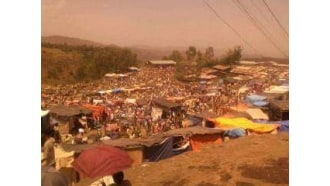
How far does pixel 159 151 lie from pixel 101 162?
0.50 meters

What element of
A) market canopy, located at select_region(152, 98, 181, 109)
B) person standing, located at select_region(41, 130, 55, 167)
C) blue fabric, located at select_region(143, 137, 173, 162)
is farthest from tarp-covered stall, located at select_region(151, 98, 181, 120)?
person standing, located at select_region(41, 130, 55, 167)

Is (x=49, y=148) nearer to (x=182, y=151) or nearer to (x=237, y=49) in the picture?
(x=182, y=151)

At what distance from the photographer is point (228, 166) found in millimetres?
4031

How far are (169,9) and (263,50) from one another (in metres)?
0.97

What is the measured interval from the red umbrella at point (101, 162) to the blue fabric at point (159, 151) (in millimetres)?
173


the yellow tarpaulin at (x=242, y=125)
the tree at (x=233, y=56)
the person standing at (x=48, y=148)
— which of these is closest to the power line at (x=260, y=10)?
the tree at (x=233, y=56)

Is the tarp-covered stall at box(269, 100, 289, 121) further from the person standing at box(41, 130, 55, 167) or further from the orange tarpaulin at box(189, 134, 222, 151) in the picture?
the person standing at box(41, 130, 55, 167)

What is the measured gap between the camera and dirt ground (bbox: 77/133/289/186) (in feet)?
12.5

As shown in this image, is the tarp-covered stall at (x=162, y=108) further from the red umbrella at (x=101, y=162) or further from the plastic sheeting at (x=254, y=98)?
the plastic sheeting at (x=254, y=98)

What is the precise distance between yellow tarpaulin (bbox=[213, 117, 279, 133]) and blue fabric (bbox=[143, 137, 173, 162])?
19.3 inches

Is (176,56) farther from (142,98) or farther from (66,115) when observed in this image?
(66,115)

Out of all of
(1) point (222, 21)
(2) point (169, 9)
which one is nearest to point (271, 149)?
(1) point (222, 21)
